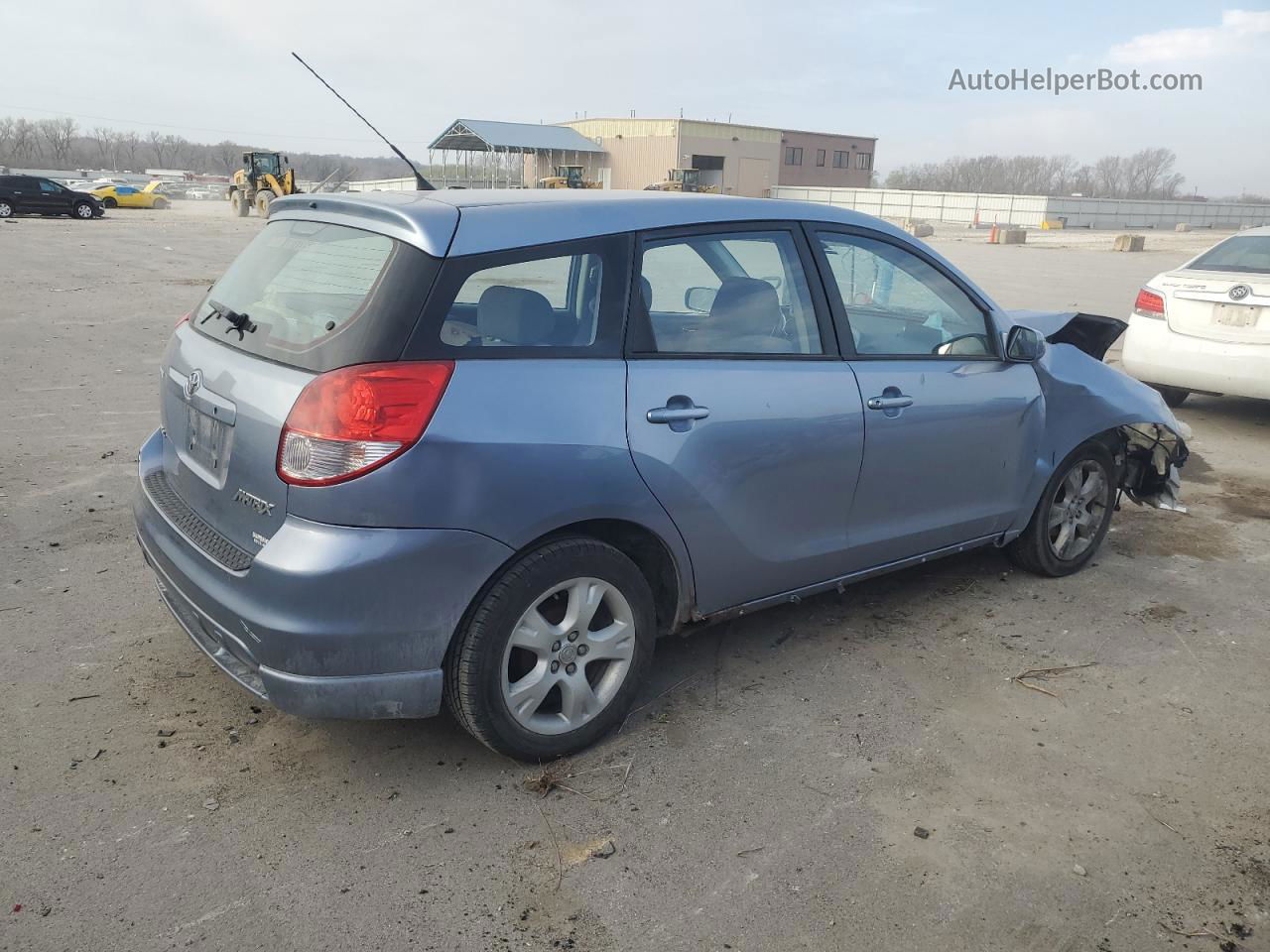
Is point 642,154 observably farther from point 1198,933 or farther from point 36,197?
point 1198,933

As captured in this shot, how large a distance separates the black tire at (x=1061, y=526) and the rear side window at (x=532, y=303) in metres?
2.56

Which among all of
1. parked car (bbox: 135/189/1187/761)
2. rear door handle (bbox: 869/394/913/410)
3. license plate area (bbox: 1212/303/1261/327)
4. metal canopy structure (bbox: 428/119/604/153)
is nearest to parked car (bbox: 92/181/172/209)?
metal canopy structure (bbox: 428/119/604/153)

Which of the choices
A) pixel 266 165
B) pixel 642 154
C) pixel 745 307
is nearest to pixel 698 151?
pixel 642 154

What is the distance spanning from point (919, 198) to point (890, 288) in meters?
66.1

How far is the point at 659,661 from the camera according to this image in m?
3.97

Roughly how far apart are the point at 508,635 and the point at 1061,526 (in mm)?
3120

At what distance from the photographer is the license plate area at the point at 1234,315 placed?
7699mm

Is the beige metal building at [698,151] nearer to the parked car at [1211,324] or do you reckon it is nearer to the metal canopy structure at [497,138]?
the metal canopy structure at [497,138]

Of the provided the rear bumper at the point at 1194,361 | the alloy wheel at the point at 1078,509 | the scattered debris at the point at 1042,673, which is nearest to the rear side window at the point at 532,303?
the scattered debris at the point at 1042,673

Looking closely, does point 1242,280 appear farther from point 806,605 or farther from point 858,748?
point 858,748

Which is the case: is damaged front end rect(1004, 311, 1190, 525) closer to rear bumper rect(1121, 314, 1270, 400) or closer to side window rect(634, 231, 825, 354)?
side window rect(634, 231, 825, 354)

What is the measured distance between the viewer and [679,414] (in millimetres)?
3211

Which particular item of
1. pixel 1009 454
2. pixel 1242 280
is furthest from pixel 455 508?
pixel 1242 280

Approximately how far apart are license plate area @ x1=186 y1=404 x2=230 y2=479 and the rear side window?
0.72 meters
